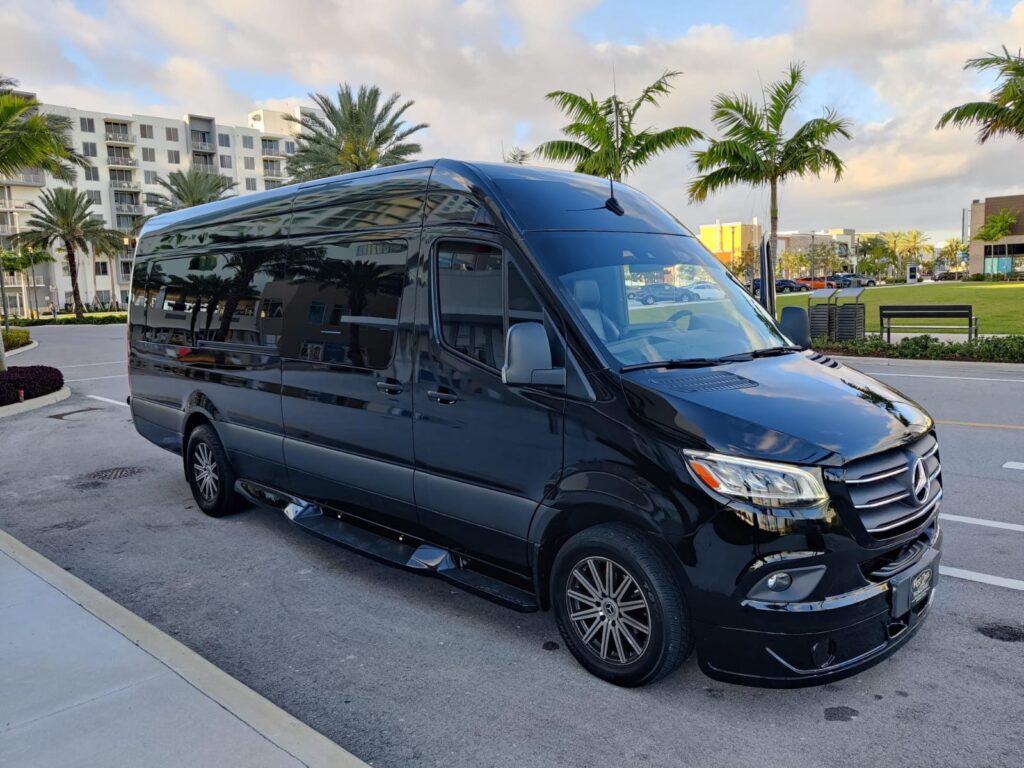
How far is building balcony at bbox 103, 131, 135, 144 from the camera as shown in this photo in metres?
90.8

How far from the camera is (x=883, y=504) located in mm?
3326

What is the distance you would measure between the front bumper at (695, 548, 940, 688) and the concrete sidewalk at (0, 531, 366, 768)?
155 centimetres

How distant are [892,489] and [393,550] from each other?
2780 millimetres

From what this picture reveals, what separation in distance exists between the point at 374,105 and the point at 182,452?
29.5 metres

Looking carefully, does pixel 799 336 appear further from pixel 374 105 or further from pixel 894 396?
pixel 374 105

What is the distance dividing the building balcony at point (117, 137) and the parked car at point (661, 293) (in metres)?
102

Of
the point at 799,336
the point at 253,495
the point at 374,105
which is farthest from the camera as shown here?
the point at 374,105

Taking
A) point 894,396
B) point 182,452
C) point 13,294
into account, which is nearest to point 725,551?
point 894,396

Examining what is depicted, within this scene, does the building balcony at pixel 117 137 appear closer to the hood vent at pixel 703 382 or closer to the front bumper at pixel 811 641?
the hood vent at pixel 703 382

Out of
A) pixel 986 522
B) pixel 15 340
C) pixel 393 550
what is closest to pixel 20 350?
pixel 15 340

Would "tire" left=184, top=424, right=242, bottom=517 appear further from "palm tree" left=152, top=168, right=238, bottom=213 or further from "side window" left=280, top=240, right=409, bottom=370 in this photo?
"palm tree" left=152, top=168, right=238, bottom=213

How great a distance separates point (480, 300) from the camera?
4176mm

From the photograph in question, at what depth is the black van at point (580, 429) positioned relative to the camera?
3.20 metres

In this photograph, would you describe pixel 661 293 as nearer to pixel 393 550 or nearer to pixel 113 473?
pixel 393 550
